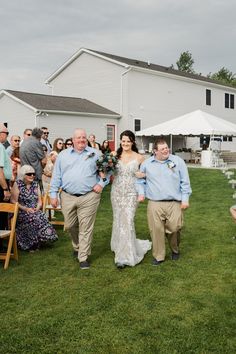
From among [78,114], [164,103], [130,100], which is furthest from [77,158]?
[164,103]

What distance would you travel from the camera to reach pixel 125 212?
21.2 feet

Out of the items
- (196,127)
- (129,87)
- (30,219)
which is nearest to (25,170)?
(30,219)

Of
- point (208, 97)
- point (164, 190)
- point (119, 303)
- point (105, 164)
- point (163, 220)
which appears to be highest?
point (208, 97)

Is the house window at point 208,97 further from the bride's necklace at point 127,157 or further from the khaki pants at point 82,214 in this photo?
the khaki pants at point 82,214

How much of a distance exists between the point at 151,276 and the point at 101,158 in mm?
1753

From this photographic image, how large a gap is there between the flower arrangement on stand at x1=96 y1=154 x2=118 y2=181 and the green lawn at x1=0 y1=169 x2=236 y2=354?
4.52ft

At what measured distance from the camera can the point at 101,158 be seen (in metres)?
6.14

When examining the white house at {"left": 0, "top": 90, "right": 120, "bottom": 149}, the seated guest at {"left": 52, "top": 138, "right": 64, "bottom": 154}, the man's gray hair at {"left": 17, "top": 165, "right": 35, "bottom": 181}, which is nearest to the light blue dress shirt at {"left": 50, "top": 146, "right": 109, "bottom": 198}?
the man's gray hair at {"left": 17, "top": 165, "right": 35, "bottom": 181}

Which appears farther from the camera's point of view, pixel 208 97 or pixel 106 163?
pixel 208 97

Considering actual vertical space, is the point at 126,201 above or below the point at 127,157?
below

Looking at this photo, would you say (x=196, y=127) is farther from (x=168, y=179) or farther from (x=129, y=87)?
(x=168, y=179)

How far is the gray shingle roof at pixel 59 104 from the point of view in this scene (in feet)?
82.8

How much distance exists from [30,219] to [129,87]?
888 inches

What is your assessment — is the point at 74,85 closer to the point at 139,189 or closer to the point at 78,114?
the point at 78,114
